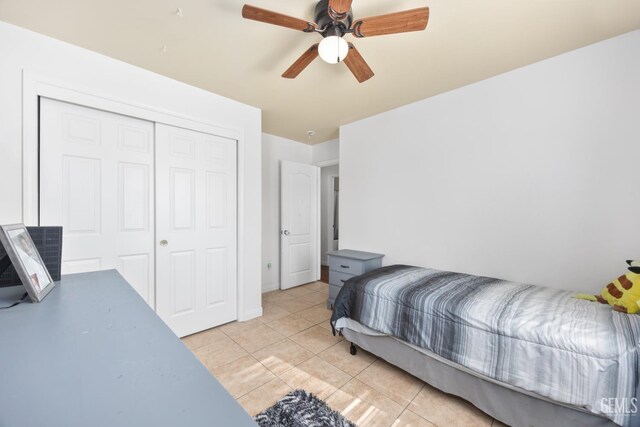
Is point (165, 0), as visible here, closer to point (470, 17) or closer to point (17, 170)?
point (17, 170)

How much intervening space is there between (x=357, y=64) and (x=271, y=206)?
2600 mm

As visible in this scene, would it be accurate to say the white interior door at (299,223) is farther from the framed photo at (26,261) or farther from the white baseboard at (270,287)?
the framed photo at (26,261)

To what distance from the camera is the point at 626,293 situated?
141 centimetres

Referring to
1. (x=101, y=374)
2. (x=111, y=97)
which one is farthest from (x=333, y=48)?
(x=111, y=97)

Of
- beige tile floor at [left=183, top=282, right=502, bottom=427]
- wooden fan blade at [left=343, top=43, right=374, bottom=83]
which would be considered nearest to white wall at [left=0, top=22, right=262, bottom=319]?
beige tile floor at [left=183, top=282, right=502, bottom=427]

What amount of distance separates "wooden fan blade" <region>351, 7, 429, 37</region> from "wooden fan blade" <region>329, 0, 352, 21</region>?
9 centimetres

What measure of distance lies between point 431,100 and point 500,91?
2.03ft

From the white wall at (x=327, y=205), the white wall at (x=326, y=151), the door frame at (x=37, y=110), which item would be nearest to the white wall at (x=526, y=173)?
the white wall at (x=326, y=151)

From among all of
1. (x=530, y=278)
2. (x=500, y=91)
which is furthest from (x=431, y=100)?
Answer: (x=530, y=278)

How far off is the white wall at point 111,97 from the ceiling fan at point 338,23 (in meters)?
1.41

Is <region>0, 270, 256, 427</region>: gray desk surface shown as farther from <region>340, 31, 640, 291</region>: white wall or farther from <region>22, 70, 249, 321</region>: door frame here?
<region>340, 31, 640, 291</region>: white wall

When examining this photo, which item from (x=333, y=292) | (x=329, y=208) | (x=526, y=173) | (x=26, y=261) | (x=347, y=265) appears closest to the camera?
(x=26, y=261)

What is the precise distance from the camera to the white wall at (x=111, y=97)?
5.42ft

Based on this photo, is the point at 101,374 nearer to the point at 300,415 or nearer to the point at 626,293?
the point at 300,415
